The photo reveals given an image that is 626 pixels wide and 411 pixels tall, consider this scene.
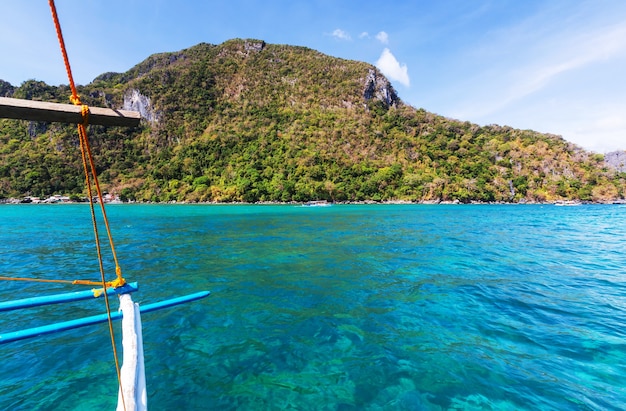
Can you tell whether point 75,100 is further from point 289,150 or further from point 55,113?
point 289,150

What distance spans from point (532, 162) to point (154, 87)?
226 m

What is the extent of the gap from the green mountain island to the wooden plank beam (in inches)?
4494

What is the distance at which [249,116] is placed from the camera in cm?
17662

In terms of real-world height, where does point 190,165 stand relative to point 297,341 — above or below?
above

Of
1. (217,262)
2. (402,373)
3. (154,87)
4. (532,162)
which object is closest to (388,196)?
(532,162)

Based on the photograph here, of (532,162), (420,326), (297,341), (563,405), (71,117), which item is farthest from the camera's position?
(532,162)

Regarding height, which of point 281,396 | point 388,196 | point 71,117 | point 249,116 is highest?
point 249,116

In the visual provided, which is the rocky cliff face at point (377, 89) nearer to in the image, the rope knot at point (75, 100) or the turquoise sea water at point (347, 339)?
the turquoise sea water at point (347, 339)

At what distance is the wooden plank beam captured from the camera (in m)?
2.88

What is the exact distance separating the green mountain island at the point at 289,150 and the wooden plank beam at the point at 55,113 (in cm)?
11416

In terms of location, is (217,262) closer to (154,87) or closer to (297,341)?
(297,341)

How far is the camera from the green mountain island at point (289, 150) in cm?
12338

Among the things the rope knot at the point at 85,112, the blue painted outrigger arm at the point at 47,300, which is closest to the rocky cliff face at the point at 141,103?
the blue painted outrigger arm at the point at 47,300

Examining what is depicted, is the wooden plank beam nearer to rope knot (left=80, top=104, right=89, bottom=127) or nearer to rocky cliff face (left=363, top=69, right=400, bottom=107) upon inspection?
rope knot (left=80, top=104, right=89, bottom=127)
